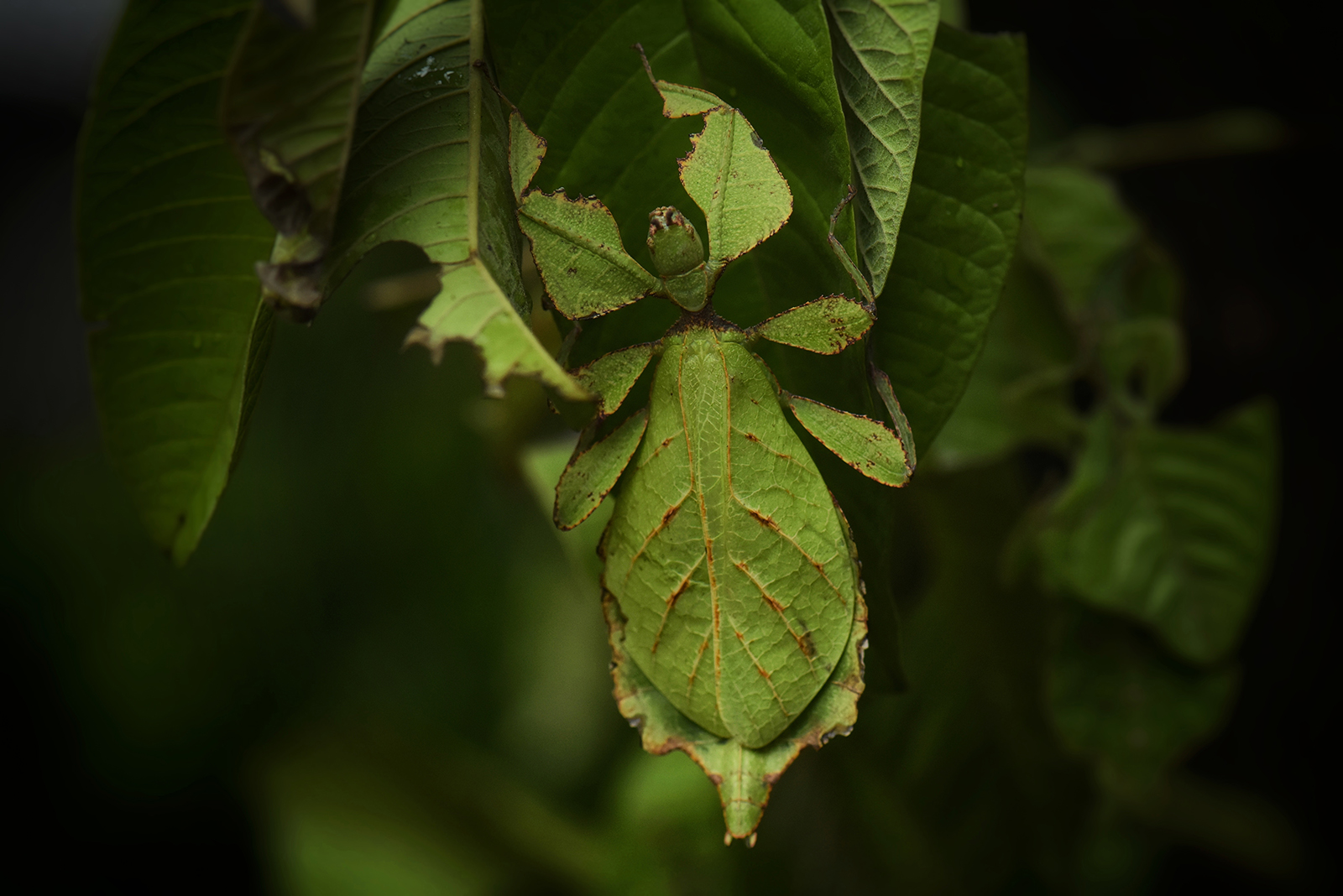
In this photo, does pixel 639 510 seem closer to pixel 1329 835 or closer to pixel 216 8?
pixel 216 8

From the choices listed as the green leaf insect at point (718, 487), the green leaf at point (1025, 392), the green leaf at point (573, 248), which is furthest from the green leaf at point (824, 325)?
the green leaf at point (1025, 392)

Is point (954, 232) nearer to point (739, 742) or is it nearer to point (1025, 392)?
point (739, 742)

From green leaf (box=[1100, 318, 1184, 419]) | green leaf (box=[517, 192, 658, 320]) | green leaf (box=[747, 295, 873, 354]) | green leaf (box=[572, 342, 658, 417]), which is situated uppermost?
green leaf (box=[517, 192, 658, 320])

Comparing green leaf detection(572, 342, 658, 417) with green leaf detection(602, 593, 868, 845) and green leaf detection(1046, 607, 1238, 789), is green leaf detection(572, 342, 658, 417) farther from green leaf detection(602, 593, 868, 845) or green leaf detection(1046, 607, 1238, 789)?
green leaf detection(1046, 607, 1238, 789)

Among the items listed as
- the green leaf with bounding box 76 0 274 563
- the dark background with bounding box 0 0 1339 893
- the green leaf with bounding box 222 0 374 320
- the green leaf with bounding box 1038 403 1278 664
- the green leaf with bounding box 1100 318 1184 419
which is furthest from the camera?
the dark background with bounding box 0 0 1339 893

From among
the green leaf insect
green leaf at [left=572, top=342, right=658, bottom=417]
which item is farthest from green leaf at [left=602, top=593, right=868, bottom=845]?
green leaf at [left=572, top=342, right=658, bottom=417]

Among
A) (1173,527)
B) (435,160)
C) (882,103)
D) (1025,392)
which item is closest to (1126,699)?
(1173,527)

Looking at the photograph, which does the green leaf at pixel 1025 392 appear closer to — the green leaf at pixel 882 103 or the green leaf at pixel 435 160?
the green leaf at pixel 882 103
